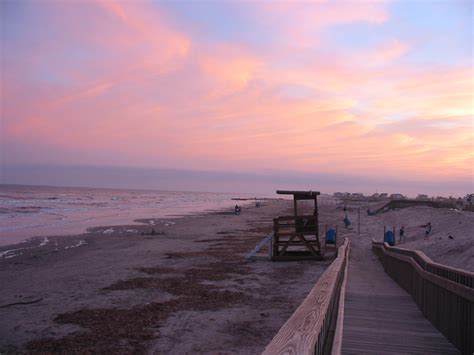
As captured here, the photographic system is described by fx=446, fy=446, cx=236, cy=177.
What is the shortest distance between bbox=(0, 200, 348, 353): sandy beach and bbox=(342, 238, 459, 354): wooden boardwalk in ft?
5.00

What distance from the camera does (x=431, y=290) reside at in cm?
657

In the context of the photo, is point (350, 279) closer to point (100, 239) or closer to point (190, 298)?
point (190, 298)

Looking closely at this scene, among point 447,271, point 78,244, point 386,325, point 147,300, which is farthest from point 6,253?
point 447,271

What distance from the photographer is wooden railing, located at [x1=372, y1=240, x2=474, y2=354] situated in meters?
4.98

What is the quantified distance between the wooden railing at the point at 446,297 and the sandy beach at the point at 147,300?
255cm

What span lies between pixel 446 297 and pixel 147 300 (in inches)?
Result: 257

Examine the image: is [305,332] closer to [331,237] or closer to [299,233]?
[299,233]

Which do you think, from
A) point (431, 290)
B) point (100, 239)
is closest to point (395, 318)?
point (431, 290)

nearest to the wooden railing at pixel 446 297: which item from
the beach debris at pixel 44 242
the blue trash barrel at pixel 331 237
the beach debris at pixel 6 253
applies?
the blue trash barrel at pixel 331 237

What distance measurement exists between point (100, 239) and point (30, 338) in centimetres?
1772

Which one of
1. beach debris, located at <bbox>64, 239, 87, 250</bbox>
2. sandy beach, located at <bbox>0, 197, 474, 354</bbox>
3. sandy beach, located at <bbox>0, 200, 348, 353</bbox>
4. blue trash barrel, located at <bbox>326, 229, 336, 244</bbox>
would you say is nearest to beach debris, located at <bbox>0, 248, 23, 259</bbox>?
sandy beach, located at <bbox>0, 197, 474, 354</bbox>

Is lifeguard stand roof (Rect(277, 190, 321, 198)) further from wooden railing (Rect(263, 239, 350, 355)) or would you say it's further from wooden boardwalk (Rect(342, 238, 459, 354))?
wooden railing (Rect(263, 239, 350, 355))

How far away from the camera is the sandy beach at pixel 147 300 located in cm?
742

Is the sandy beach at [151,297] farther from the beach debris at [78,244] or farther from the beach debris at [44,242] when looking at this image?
the beach debris at [44,242]
